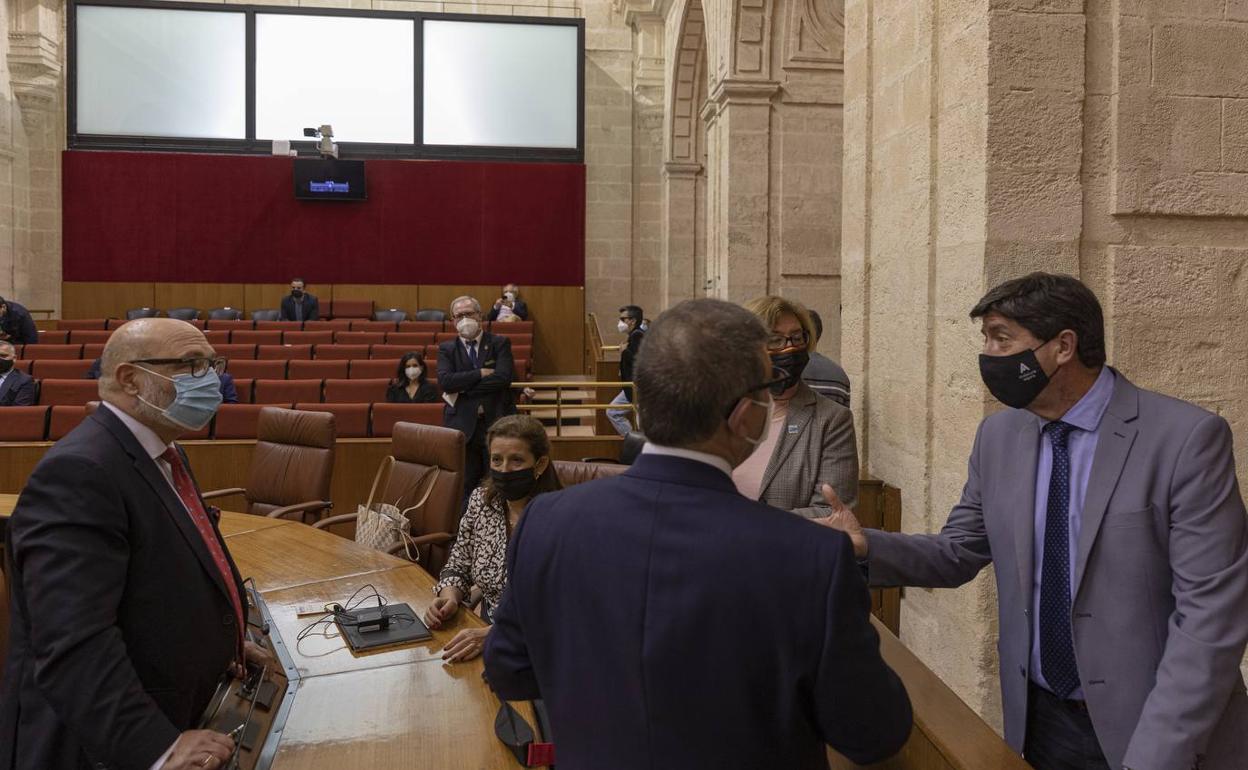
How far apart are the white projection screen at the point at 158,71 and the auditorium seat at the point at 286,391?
7.79 meters

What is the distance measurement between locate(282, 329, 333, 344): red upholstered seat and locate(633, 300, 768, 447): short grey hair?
10.1 m

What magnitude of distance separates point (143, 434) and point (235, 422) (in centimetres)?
455

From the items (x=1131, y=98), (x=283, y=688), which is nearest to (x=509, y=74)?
(x=1131, y=98)

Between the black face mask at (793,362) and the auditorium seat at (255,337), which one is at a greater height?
the auditorium seat at (255,337)

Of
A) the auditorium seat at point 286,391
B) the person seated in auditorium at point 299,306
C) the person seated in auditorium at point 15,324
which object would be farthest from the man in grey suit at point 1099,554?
the person seated in auditorium at point 299,306

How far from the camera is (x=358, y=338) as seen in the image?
10.7 m

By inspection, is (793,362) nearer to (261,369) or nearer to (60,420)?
(60,420)

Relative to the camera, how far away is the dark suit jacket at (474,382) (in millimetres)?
5438

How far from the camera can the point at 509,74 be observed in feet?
44.2

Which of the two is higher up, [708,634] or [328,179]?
[328,179]

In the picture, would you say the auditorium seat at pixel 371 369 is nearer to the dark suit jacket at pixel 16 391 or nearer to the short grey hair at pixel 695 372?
the dark suit jacket at pixel 16 391

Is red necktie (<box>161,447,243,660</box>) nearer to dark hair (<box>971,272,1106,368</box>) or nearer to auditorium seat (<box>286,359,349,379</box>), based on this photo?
dark hair (<box>971,272,1106,368</box>)

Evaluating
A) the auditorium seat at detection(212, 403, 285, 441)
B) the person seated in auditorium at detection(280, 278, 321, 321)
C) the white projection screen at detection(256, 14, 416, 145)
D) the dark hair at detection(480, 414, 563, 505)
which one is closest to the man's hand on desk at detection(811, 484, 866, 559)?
the dark hair at detection(480, 414, 563, 505)

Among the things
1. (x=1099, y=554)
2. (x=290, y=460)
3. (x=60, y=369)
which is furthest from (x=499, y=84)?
(x=1099, y=554)
